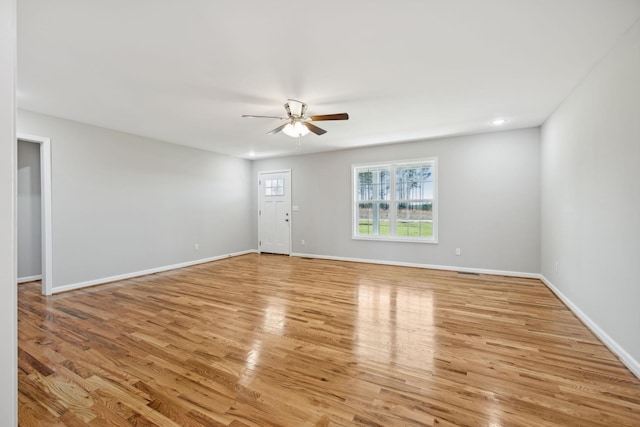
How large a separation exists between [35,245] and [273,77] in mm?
5404

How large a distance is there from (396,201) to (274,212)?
126 inches

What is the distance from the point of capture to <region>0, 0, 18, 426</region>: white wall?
1.08 m

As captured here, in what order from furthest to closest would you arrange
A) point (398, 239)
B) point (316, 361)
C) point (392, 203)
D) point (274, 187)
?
point (274, 187) < point (392, 203) < point (398, 239) < point (316, 361)

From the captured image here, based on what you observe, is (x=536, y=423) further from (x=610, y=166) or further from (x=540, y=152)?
(x=540, y=152)

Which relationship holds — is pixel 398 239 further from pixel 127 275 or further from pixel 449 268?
pixel 127 275

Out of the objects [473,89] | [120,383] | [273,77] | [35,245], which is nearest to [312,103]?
[273,77]

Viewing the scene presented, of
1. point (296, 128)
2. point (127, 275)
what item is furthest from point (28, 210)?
point (296, 128)

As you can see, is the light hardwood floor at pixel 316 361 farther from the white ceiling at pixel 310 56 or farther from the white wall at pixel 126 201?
the white ceiling at pixel 310 56

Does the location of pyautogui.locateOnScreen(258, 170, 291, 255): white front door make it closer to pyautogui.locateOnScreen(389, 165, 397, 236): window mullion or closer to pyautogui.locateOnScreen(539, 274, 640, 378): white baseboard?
pyautogui.locateOnScreen(389, 165, 397, 236): window mullion

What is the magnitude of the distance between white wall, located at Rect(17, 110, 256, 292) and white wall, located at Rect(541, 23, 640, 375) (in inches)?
250

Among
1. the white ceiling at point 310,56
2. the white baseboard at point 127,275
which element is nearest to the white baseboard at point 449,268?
the white ceiling at point 310,56

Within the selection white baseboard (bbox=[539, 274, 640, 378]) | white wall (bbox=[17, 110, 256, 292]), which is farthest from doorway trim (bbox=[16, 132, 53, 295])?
white baseboard (bbox=[539, 274, 640, 378])

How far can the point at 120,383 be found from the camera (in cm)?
193

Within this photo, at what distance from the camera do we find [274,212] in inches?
290
